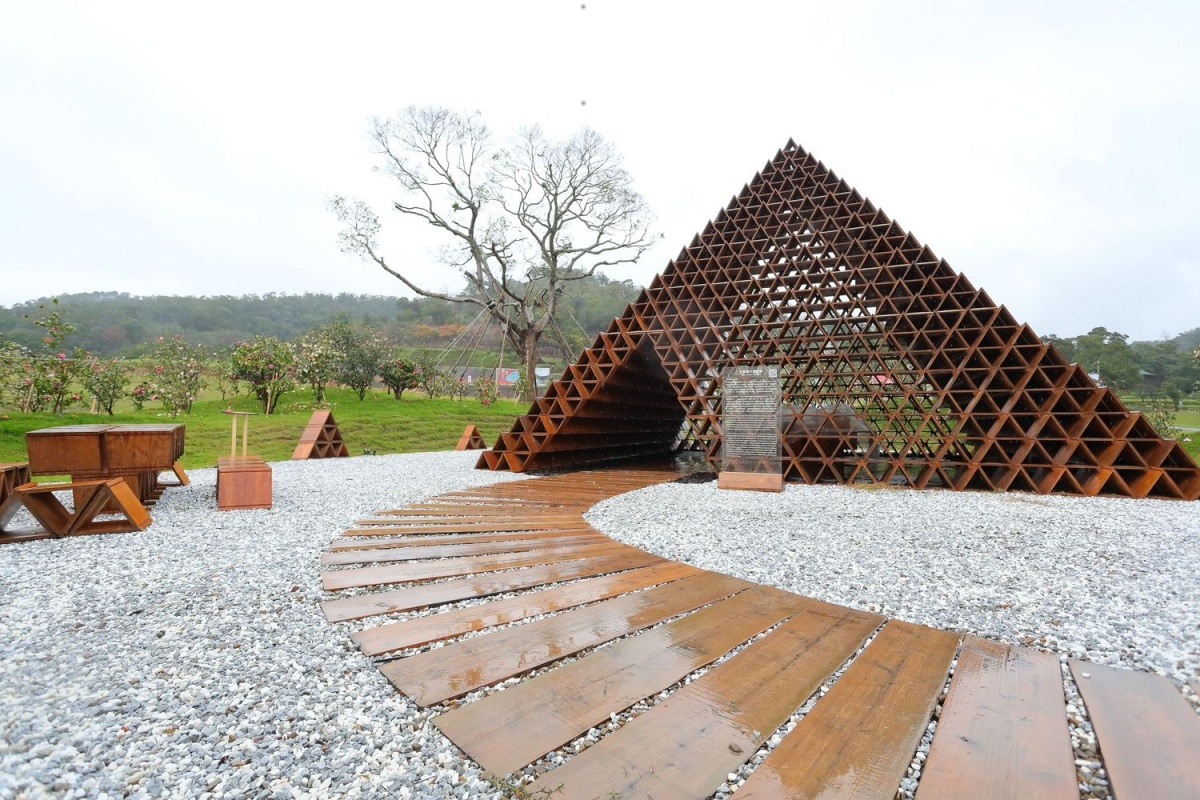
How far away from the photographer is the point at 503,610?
317 cm

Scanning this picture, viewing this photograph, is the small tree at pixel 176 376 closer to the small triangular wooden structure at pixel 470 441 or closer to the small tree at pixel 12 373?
the small tree at pixel 12 373

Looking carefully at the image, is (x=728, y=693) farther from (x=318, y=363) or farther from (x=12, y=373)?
(x=318, y=363)

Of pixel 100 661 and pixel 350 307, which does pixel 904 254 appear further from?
pixel 350 307

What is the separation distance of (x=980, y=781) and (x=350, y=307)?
64.5 m

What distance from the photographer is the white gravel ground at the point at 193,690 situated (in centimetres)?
169

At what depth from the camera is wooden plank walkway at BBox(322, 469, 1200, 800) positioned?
173cm

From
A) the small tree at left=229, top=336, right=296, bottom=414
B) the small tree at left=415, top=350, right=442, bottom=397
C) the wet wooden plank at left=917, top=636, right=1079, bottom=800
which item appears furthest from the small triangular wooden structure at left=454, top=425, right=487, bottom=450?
the wet wooden plank at left=917, top=636, right=1079, bottom=800

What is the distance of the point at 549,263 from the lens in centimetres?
2150

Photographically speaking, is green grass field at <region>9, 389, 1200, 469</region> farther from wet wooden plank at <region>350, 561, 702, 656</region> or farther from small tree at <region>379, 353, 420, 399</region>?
wet wooden plank at <region>350, 561, 702, 656</region>

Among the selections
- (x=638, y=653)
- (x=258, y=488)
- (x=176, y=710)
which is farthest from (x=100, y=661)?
(x=258, y=488)

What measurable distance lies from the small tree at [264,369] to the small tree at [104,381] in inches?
105

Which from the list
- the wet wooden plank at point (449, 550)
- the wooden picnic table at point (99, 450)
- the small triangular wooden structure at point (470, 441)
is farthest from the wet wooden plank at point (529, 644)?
the small triangular wooden structure at point (470, 441)

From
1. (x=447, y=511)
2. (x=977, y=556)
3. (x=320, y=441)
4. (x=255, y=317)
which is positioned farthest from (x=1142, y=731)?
(x=255, y=317)

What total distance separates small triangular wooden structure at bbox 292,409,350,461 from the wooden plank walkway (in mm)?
9522
